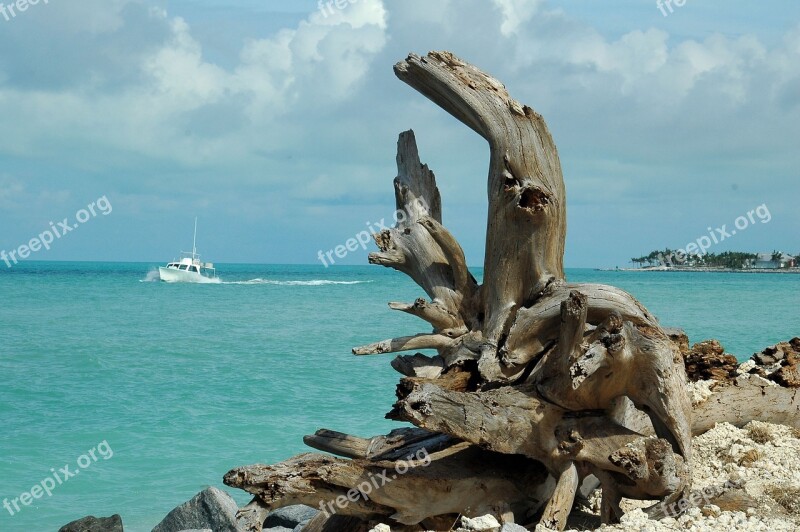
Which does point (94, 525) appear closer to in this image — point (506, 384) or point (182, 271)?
point (506, 384)

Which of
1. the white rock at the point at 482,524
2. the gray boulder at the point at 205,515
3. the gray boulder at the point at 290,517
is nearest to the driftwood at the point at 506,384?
the white rock at the point at 482,524

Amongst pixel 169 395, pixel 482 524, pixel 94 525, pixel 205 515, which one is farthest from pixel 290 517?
pixel 169 395

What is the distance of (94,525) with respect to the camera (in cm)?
753

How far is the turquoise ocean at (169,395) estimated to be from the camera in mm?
9406

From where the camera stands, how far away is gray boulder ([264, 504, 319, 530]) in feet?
24.7

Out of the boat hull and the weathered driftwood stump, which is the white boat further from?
the weathered driftwood stump

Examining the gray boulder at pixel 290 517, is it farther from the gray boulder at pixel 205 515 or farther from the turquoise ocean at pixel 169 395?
the turquoise ocean at pixel 169 395

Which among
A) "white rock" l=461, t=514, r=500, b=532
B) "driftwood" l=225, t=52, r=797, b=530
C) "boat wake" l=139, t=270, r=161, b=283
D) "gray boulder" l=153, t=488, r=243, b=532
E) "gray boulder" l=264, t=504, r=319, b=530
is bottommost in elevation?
"boat wake" l=139, t=270, r=161, b=283

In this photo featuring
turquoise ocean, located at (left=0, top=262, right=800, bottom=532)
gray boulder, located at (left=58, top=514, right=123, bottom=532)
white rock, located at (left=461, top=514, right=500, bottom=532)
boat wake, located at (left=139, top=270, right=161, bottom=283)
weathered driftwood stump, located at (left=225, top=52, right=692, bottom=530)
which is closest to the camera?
white rock, located at (left=461, top=514, right=500, bottom=532)

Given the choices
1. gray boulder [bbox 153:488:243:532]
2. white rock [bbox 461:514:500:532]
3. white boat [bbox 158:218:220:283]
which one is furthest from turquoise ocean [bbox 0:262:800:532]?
white boat [bbox 158:218:220:283]

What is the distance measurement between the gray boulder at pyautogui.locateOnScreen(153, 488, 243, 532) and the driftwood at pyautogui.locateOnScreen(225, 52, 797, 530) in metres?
1.86

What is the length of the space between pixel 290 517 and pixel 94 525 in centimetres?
189

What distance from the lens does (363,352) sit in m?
5.57

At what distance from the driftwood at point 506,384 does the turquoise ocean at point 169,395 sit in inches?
161
